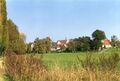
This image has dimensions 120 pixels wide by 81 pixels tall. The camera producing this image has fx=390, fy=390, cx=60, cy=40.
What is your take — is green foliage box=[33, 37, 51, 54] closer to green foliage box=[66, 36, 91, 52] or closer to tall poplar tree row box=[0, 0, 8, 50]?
green foliage box=[66, 36, 91, 52]

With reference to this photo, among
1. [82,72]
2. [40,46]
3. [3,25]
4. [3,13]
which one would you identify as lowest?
[82,72]

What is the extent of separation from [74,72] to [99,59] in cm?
100

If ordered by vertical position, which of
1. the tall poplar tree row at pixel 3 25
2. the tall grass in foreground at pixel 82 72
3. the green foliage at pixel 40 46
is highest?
the tall poplar tree row at pixel 3 25

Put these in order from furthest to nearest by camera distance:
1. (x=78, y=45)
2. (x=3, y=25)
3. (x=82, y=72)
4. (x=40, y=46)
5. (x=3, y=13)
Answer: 1. (x=78, y=45)
2. (x=3, y=13)
3. (x=3, y=25)
4. (x=40, y=46)
5. (x=82, y=72)

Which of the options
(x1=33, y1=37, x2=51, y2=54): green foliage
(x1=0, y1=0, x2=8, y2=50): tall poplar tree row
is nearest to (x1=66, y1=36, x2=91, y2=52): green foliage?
(x1=33, y1=37, x2=51, y2=54): green foliage

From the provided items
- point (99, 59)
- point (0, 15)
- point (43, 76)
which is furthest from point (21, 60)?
point (0, 15)

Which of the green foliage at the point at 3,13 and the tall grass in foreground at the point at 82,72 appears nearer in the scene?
the tall grass in foreground at the point at 82,72

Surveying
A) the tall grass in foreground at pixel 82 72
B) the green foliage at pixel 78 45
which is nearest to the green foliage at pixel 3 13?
the green foliage at pixel 78 45

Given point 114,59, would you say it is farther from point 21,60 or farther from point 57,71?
point 21,60

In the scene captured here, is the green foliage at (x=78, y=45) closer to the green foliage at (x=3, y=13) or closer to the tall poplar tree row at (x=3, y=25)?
the tall poplar tree row at (x=3, y=25)

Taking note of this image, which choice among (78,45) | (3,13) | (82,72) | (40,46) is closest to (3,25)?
(3,13)

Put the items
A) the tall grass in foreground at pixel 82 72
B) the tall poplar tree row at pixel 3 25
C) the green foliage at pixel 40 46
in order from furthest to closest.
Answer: the tall poplar tree row at pixel 3 25, the green foliage at pixel 40 46, the tall grass in foreground at pixel 82 72

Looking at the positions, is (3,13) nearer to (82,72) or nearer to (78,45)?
(78,45)

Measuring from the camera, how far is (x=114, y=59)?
13.5 m
